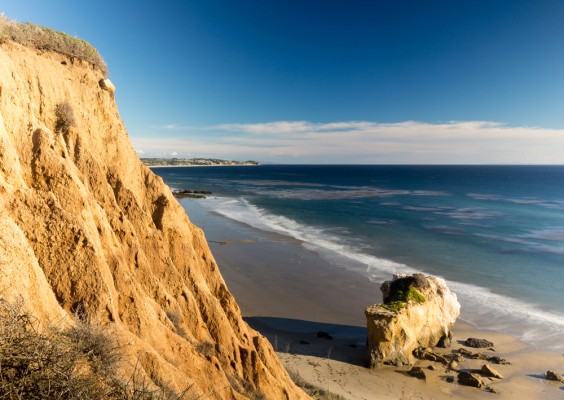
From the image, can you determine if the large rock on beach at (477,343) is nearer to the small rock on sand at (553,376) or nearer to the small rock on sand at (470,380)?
the small rock on sand at (553,376)

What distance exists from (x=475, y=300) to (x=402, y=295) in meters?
9.49

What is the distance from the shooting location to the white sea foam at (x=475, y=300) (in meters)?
19.8

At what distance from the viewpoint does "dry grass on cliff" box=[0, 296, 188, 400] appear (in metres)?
3.89

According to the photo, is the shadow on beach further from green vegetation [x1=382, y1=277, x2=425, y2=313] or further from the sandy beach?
green vegetation [x1=382, y1=277, x2=425, y2=313]

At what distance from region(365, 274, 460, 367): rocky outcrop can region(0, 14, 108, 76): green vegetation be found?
14324mm

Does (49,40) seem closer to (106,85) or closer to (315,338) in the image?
(106,85)

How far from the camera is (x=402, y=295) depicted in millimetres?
17547

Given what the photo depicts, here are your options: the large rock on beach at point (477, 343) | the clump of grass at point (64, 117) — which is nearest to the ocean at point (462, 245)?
the large rock on beach at point (477, 343)

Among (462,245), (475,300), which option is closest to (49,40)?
(475,300)

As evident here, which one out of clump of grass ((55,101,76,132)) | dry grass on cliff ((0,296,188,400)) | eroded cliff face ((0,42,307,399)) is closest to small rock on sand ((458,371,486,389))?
eroded cliff face ((0,42,307,399))

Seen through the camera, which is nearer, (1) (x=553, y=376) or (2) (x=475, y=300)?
(1) (x=553, y=376)

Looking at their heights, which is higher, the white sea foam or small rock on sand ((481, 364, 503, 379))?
the white sea foam

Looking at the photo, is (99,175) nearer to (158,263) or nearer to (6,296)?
(158,263)

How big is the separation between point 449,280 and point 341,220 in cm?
2391
